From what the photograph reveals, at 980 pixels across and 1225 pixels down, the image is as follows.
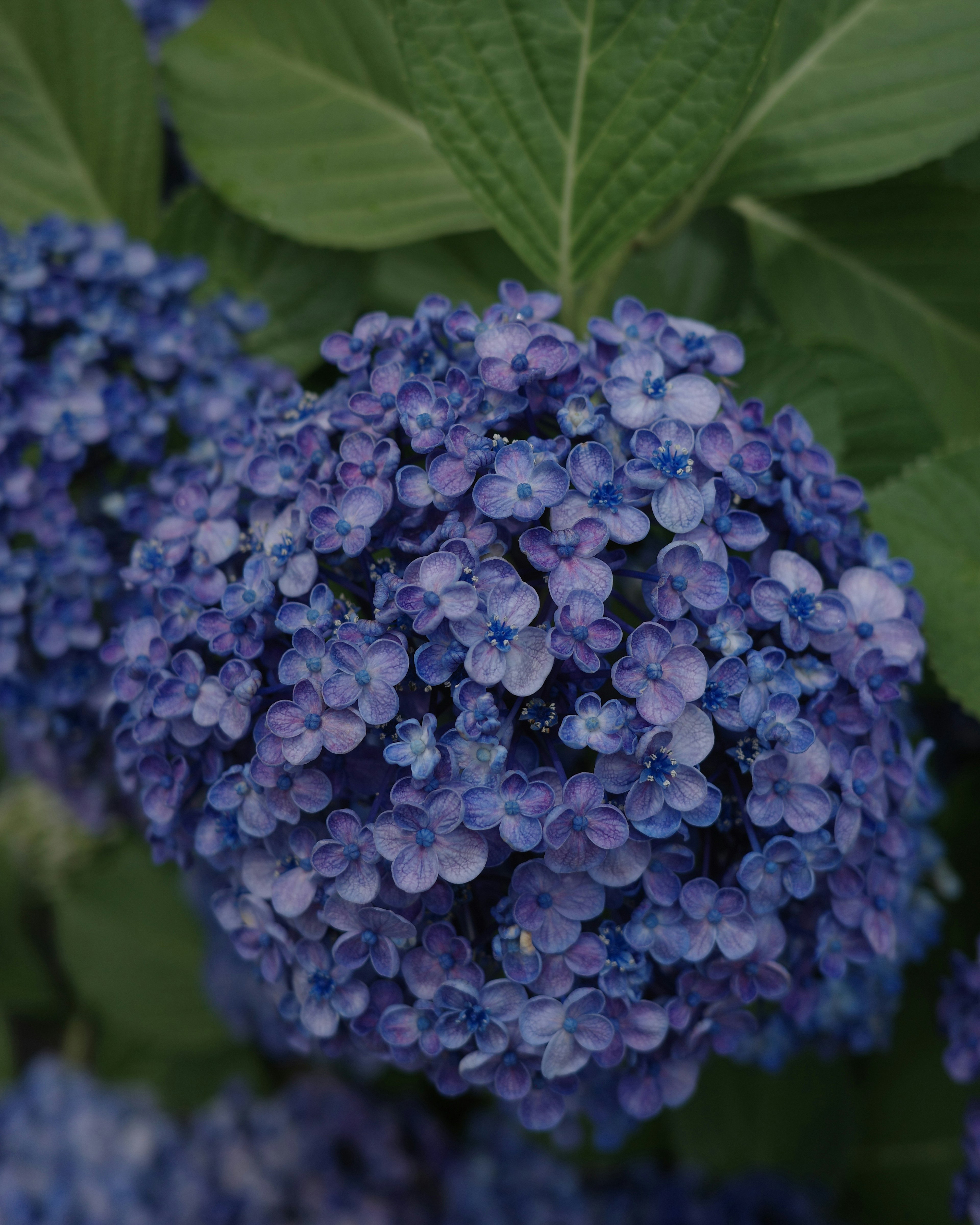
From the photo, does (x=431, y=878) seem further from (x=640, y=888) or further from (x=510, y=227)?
(x=510, y=227)

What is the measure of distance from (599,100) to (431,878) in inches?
21.2

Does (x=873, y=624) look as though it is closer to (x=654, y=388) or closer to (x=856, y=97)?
(x=654, y=388)

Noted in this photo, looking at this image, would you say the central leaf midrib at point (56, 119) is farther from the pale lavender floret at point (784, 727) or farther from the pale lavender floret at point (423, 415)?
the pale lavender floret at point (784, 727)

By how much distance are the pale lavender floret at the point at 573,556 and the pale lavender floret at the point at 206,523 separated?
218mm

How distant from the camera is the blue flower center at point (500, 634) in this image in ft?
1.80

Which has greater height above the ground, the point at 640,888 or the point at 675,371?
the point at 675,371

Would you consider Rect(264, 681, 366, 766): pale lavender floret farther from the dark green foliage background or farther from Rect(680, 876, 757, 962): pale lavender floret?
the dark green foliage background

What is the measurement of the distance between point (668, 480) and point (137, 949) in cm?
116

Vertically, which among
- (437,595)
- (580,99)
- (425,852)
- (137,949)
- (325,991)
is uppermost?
(580,99)

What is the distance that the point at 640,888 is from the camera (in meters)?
0.61

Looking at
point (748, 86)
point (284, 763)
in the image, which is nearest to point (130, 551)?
point (284, 763)

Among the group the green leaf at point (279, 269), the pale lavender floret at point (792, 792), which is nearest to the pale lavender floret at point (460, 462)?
the pale lavender floret at point (792, 792)

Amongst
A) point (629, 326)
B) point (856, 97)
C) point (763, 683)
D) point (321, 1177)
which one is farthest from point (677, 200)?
point (321, 1177)

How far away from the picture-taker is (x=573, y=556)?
571 mm
